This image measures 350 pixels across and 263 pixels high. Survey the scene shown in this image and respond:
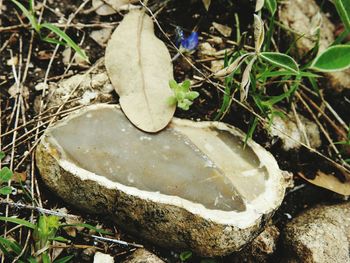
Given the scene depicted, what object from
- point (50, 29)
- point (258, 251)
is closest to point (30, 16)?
point (50, 29)

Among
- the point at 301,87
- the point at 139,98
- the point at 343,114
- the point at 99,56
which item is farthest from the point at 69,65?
the point at 343,114

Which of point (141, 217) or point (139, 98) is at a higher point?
point (139, 98)

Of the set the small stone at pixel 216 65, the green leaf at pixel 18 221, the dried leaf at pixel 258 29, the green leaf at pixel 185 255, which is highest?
the dried leaf at pixel 258 29

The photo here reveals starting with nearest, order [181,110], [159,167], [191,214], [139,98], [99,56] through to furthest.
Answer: [191,214]
[159,167]
[139,98]
[181,110]
[99,56]

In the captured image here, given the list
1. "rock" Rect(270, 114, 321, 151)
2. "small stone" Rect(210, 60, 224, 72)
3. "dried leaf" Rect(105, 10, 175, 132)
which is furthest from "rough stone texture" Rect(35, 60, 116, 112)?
"rock" Rect(270, 114, 321, 151)

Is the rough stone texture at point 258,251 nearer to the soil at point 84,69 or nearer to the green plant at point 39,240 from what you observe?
the soil at point 84,69

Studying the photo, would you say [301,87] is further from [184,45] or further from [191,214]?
[191,214]

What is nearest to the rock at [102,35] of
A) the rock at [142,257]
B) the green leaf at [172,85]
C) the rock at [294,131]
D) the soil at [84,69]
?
the soil at [84,69]
